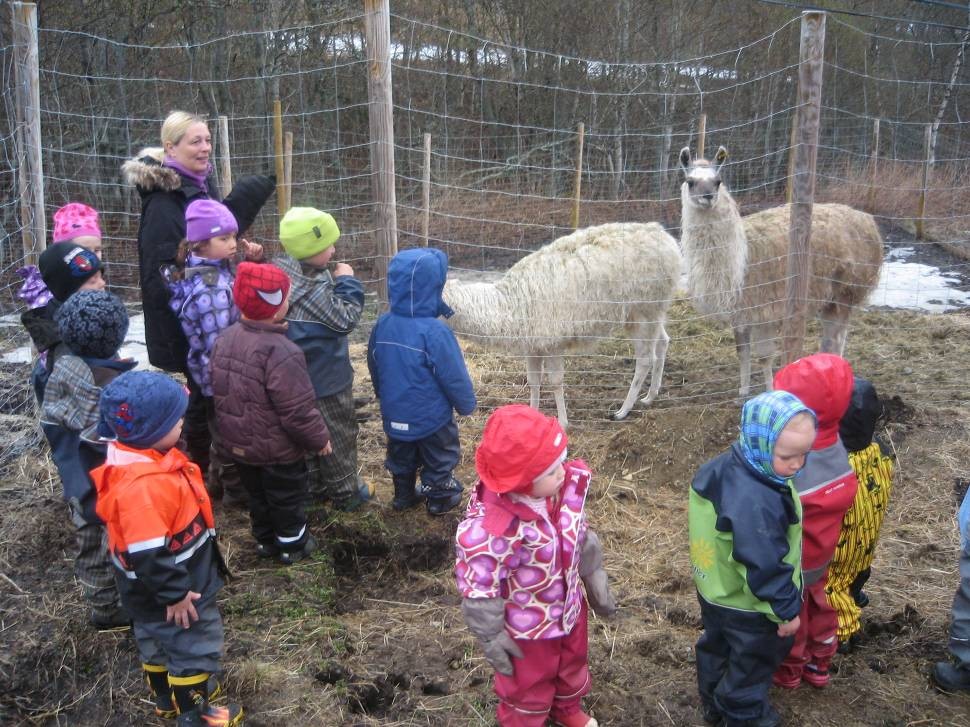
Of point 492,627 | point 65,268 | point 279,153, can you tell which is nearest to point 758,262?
point 492,627

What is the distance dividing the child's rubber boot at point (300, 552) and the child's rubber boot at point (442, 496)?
661mm

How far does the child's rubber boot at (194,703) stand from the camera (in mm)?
2590

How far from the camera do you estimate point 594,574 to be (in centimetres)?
252

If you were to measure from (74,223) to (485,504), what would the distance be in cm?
272

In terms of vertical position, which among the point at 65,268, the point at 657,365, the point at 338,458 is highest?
the point at 65,268

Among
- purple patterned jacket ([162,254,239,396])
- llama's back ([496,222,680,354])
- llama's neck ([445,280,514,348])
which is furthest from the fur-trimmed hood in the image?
llama's back ([496,222,680,354])

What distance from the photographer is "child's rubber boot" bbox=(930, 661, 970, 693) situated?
2.91 meters

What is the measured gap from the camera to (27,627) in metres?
3.21

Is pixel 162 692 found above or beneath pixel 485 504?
beneath

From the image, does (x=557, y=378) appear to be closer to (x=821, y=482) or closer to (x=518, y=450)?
(x=821, y=482)

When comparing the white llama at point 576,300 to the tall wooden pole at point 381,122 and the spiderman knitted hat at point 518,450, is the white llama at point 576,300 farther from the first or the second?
the spiderman knitted hat at point 518,450

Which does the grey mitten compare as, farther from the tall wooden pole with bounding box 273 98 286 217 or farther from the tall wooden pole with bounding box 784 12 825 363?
the tall wooden pole with bounding box 273 98 286 217

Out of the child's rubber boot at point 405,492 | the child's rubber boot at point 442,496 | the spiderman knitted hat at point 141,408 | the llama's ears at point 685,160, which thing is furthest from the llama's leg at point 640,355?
the spiderman knitted hat at point 141,408

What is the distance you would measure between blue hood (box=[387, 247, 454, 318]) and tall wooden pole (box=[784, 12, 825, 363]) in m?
2.50
